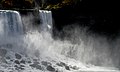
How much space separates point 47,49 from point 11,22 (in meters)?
5.02

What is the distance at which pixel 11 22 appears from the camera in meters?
37.0

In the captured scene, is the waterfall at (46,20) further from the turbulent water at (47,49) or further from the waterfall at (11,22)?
the waterfall at (11,22)

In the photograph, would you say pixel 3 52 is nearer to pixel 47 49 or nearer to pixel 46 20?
pixel 47 49

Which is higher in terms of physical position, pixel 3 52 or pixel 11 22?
pixel 11 22

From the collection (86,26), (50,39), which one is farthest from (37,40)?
(86,26)

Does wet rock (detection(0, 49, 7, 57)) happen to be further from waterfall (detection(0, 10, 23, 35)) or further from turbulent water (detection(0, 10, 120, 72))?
waterfall (detection(0, 10, 23, 35))

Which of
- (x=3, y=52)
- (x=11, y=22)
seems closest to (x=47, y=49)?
(x=11, y=22)

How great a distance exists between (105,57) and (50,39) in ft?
21.0

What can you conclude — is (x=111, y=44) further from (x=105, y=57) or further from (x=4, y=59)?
(x=4, y=59)

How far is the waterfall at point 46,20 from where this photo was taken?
40781mm

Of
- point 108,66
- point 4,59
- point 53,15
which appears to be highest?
point 53,15

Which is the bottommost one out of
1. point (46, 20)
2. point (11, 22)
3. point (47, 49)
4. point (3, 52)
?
point (47, 49)

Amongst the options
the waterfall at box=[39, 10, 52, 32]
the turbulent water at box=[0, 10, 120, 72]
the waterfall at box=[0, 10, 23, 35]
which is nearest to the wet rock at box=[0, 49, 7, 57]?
the turbulent water at box=[0, 10, 120, 72]

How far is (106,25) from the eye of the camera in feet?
136
